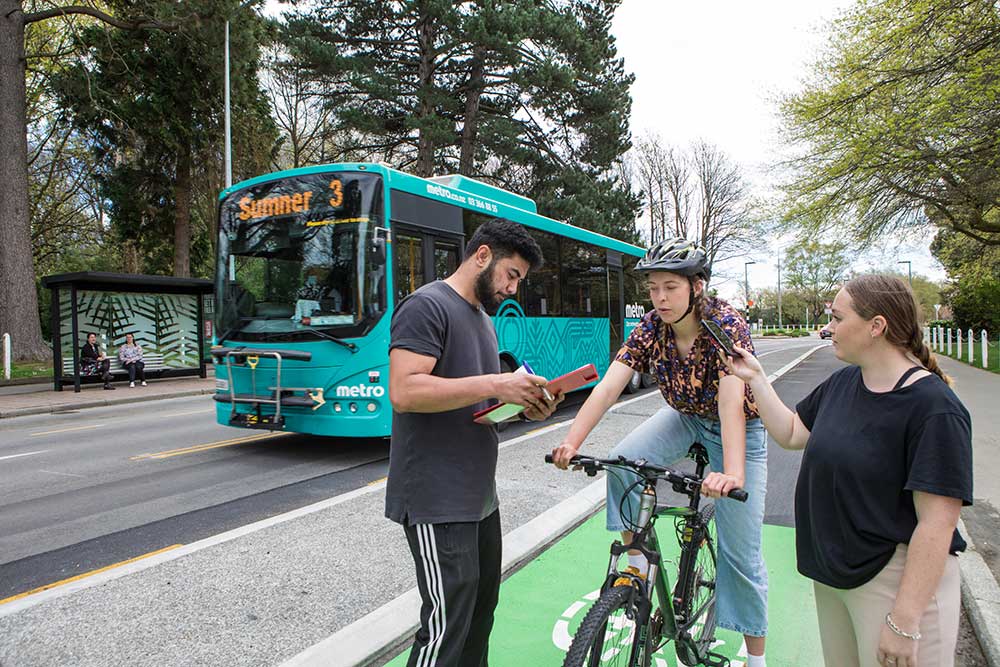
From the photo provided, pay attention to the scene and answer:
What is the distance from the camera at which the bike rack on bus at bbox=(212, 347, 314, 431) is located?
23.5ft

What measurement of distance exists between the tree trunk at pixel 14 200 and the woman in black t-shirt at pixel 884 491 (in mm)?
21834

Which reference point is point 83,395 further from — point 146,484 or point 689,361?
point 689,361

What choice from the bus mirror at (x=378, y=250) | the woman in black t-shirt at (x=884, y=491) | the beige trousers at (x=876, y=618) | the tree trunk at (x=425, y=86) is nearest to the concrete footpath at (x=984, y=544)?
the beige trousers at (x=876, y=618)

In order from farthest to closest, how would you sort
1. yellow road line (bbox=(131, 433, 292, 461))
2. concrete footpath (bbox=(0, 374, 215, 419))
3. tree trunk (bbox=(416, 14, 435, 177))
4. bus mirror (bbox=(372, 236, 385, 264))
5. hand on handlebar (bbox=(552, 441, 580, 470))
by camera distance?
tree trunk (bbox=(416, 14, 435, 177)) < concrete footpath (bbox=(0, 374, 215, 419)) < yellow road line (bbox=(131, 433, 292, 461)) < bus mirror (bbox=(372, 236, 385, 264)) < hand on handlebar (bbox=(552, 441, 580, 470))

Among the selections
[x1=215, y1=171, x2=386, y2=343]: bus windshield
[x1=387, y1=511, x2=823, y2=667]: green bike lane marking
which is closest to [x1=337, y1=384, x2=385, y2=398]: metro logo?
[x1=215, y1=171, x2=386, y2=343]: bus windshield

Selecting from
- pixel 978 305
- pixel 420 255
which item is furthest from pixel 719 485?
pixel 978 305

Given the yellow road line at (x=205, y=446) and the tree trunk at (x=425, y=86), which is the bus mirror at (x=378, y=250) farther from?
the tree trunk at (x=425, y=86)

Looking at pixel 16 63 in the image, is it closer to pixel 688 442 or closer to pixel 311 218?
pixel 311 218

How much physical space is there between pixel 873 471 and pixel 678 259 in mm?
1135

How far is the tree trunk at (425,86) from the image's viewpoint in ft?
68.8

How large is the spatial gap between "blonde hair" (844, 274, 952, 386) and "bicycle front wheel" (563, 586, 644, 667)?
118cm

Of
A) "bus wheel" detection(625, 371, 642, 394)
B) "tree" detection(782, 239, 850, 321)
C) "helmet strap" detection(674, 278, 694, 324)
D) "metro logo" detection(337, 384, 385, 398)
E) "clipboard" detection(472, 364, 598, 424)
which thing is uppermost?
"tree" detection(782, 239, 850, 321)

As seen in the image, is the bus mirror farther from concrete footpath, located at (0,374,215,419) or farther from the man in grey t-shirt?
concrete footpath, located at (0,374,215,419)

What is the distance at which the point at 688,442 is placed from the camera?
9.64 ft
